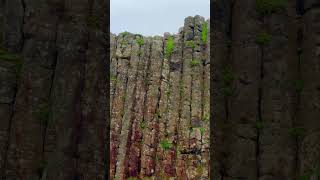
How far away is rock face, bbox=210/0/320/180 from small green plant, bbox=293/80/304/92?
0.10 ft

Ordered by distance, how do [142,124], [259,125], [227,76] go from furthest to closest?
[142,124] < [227,76] < [259,125]

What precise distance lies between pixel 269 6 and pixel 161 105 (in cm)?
A: 4326

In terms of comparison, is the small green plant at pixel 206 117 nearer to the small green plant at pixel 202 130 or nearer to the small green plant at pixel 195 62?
the small green plant at pixel 202 130

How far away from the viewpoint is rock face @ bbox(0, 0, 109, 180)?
51.1 feet

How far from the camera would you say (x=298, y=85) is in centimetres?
1538

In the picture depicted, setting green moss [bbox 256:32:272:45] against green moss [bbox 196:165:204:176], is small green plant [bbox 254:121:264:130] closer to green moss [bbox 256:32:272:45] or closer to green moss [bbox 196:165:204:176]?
green moss [bbox 256:32:272:45]

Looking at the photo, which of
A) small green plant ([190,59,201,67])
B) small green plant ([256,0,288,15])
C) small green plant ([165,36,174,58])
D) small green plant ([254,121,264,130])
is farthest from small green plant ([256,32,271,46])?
small green plant ([165,36,174,58])

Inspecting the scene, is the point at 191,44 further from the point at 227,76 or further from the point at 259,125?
the point at 259,125

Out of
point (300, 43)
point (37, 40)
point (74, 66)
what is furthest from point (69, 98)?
point (300, 43)

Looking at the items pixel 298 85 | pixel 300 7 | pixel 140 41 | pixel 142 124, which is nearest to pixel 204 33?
pixel 140 41

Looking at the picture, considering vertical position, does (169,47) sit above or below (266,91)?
above

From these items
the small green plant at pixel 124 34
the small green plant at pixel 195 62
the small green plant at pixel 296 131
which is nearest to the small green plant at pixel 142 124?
the small green plant at pixel 195 62

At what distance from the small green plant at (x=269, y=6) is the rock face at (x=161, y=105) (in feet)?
128

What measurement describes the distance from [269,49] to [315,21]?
1.63m
